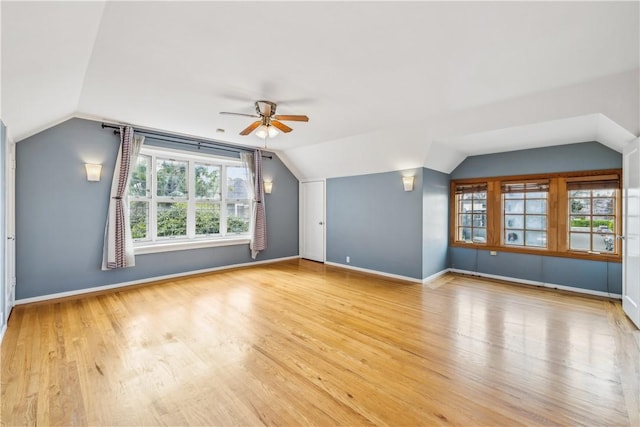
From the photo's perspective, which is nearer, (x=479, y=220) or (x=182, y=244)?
(x=182, y=244)

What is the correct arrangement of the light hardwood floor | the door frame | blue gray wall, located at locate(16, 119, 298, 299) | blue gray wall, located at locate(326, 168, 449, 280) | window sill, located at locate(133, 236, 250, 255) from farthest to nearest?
the door frame
blue gray wall, located at locate(326, 168, 449, 280)
window sill, located at locate(133, 236, 250, 255)
blue gray wall, located at locate(16, 119, 298, 299)
the light hardwood floor

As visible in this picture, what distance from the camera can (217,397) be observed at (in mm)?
1915

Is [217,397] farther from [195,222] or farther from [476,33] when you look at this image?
[195,222]

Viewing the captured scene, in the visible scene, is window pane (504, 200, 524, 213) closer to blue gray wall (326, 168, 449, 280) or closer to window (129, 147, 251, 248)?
blue gray wall (326, 168, 449, 280)

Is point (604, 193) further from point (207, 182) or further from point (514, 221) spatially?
point (207, 182)

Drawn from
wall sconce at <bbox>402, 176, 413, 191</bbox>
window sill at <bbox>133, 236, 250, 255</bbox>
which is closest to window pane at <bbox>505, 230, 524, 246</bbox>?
wall sconce at <bbox>402, 176, 413, 191</bbox>

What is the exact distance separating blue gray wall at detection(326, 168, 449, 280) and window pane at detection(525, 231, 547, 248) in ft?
4.33

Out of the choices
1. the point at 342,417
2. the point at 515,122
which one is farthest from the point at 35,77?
the point at 515,122

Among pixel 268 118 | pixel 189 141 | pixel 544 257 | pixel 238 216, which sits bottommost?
pixel 544 257

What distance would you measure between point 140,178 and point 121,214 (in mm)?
771

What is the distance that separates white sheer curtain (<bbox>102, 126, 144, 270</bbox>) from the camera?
13.7 feet

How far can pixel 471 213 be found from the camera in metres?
5.41

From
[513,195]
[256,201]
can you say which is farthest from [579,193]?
[256,201]

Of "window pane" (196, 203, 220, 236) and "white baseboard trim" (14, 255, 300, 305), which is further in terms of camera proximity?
"window pane" (196, 203, 220, 236)
